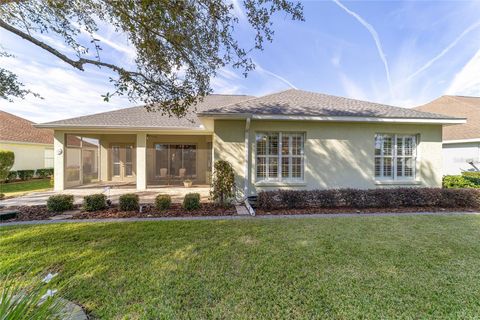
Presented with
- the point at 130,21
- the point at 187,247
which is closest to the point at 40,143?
the point at 130,21

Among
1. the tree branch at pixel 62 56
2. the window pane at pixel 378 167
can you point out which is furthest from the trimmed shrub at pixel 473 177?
the tree branch at pixel 62 56

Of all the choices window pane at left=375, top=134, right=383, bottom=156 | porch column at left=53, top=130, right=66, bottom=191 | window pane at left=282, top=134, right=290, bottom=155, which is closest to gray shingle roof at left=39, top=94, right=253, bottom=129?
porch column at left=53, top=130, right=66, bottom=191

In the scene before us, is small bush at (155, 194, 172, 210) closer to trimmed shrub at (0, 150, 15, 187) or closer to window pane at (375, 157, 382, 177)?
window pane at (375, 157, 382, 177)

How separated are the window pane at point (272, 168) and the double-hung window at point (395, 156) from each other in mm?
4750

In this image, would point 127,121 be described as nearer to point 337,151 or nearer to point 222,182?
point 222,182

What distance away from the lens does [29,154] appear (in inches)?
751

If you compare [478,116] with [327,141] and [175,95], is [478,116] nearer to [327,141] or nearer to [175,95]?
[327,141]

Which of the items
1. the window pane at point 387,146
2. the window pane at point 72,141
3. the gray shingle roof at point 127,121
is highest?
the gray shingle roof at point 127,121

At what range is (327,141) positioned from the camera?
32.7 feet

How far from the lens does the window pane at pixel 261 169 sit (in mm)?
9828

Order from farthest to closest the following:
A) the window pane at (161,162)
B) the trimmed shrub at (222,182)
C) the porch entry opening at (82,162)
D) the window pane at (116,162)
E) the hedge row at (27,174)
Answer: the hedge row at (27,174) → the window pane at (116,162) → the window pane at (161,162) → the porch entry opening at (82,162) → the trimmed shrub at (222,182)

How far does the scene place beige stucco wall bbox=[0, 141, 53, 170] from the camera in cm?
1783

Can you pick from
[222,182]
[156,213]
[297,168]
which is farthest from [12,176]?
[297,168]

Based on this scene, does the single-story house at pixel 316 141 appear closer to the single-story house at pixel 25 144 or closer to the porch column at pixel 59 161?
the porch column at pixel 59 161
